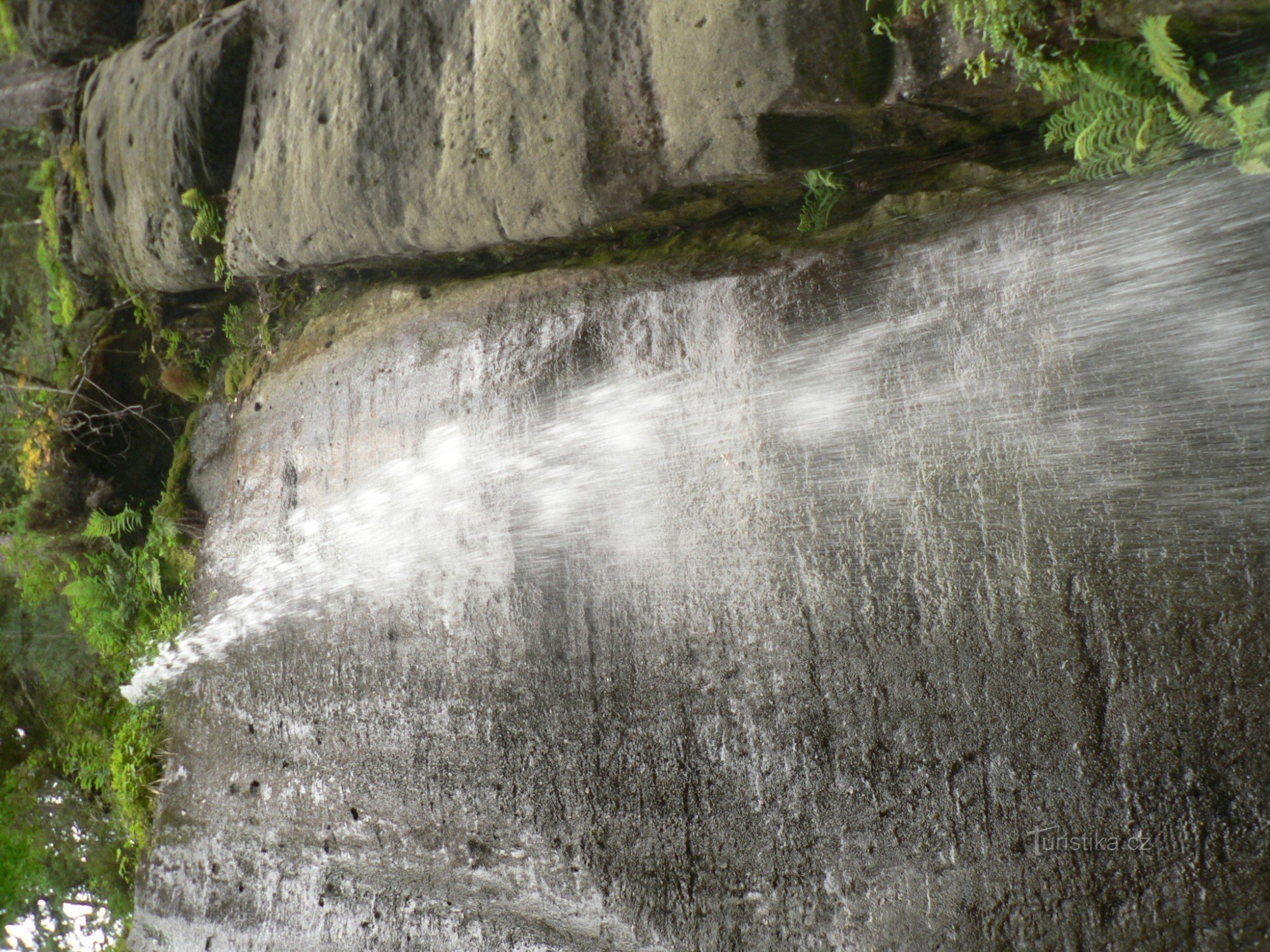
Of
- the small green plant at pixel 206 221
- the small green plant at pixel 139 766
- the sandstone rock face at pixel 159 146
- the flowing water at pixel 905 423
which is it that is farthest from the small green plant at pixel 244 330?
the small green plant at pixel 139 766

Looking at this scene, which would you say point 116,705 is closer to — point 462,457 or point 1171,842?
point 462,457

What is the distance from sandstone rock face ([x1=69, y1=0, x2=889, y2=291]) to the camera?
9.93ft

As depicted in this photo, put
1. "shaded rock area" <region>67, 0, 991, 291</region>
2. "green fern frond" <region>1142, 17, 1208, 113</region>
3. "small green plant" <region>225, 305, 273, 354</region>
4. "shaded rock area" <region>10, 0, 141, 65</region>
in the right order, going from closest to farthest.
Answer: "green fern frond" <region>1142, 17, 1208, 113</region>
"shaded rock area" <region>67, 0, 991, 291</region>
"small green plant" <region>225, 305, 273, 354</region>
"shaded rock area" <region>10, 0, 141, 65</region>

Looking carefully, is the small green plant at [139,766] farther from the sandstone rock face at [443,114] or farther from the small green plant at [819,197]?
the small green plant at [819,197]

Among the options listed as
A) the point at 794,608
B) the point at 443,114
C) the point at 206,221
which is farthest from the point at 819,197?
the point at 206,221

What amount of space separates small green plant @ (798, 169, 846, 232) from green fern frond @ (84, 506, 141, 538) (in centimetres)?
475

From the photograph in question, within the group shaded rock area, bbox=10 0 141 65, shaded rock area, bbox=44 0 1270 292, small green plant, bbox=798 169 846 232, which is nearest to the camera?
shaded rock area, bbox=44 0 1270 292

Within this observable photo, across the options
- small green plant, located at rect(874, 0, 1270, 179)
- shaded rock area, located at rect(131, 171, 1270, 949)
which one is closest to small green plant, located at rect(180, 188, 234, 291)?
shaded rock area, located at rect(131, 171, 1270, 949)

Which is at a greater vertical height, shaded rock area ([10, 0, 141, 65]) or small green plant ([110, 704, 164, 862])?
shaded rock area ([10, 0, 141, 65])

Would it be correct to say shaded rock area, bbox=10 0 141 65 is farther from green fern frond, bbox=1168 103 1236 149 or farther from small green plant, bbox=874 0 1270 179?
green fern frond, bbox=1168 103 1236 149

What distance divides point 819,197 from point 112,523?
4934 mm

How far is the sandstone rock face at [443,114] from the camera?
3025 mm

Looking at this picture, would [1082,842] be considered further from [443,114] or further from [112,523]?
[112,523]

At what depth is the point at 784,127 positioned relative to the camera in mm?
3072
